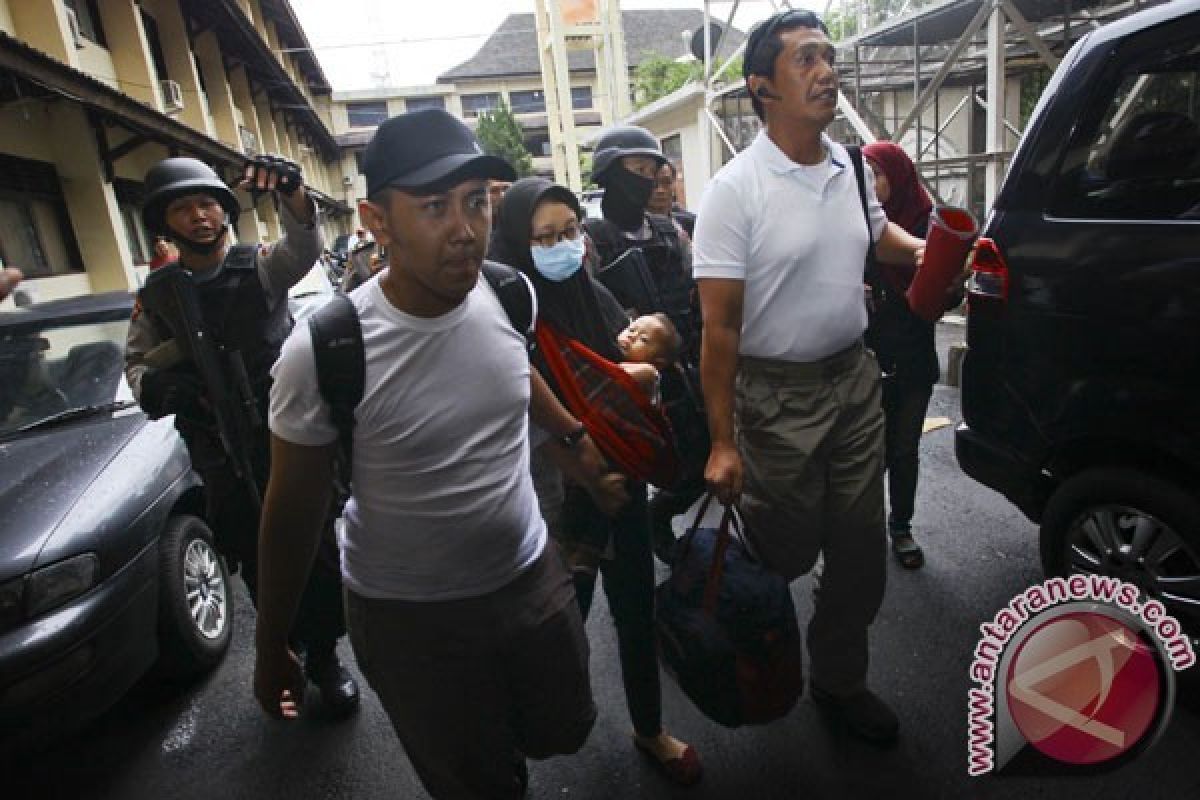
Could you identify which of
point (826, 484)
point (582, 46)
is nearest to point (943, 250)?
point (826, 484)

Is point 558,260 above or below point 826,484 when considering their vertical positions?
above

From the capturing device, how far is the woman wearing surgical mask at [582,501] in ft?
6.80

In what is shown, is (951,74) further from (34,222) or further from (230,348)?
(34,222)

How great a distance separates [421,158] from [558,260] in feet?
2.37

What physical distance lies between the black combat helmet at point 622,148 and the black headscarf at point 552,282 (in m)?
1.27

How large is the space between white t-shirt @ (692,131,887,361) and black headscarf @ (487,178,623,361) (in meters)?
0.33

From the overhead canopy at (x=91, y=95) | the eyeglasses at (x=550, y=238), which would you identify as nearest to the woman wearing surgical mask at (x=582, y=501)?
the eyeglasses at (x=550, y=238)

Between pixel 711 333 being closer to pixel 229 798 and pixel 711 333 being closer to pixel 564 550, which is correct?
pixel 564 550

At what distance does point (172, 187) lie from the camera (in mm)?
2717

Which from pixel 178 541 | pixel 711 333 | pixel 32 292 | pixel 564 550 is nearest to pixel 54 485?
pixel 178 541

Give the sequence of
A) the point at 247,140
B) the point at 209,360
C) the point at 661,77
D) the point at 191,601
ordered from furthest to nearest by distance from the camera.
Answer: the point at 661,77, the point at 247,140, the point at 191,601, the point at 209,360

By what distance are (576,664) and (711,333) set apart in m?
0.97

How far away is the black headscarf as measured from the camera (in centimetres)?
213

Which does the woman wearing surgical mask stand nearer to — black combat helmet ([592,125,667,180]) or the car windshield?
black combat helmet ([592,125,667,180])
